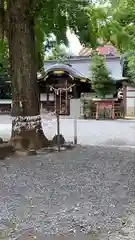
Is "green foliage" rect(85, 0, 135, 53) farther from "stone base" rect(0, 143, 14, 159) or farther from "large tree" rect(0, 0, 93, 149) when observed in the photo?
"stone base" rect(0, 143, 14, 159)

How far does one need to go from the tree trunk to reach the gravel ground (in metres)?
0.92

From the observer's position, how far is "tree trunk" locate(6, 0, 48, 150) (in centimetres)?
909

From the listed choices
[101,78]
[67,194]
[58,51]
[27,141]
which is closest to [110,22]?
[27,141]

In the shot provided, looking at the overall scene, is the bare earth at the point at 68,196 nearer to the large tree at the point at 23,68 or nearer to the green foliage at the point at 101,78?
the large tree at the point at 23,68

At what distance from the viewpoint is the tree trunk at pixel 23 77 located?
909 centimetres

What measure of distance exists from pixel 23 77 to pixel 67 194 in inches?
175

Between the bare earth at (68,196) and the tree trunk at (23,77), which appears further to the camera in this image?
the tree trunk at (23,77)

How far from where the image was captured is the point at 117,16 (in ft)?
36.2

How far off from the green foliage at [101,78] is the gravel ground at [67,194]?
16.7 metres

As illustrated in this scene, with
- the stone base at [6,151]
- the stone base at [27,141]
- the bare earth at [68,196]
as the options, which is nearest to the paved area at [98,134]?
the stone base at [27,141]

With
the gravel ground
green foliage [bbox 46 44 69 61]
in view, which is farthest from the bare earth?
green foliage [bbox 46 44 69 61]

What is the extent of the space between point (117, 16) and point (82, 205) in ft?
24.6

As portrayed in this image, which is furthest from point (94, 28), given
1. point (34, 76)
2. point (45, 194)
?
point (45, 194)

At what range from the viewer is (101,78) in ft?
80.9
